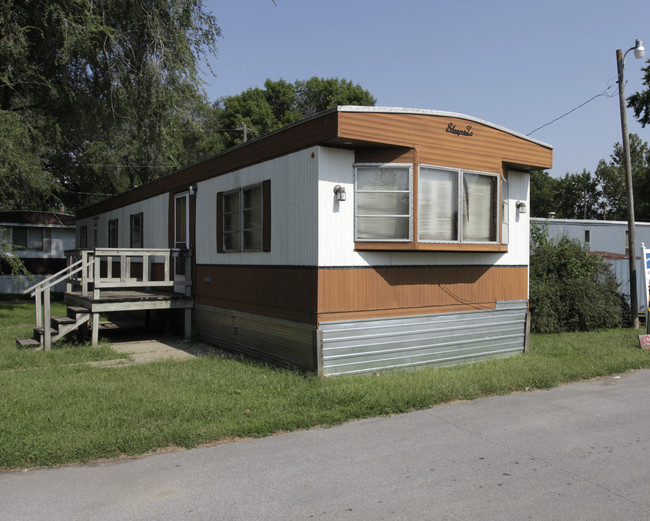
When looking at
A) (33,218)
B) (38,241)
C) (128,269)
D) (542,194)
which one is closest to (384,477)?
(128,269)

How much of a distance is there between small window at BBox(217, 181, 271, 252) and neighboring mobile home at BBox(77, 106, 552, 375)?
31 mm

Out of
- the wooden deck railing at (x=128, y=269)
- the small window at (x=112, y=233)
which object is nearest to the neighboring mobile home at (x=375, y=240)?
the wooden deck railing at (x=128, y=269)

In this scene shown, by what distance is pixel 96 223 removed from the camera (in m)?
17.6

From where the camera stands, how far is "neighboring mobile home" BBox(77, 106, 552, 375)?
748 centimetres

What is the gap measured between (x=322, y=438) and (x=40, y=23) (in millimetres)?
12305

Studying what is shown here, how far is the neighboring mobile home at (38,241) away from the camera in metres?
23.2

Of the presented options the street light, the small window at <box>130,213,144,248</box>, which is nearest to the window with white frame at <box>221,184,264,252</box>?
the small window at <box>130,213,144,248</box>

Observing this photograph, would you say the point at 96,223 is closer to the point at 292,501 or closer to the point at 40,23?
the point at 40,23

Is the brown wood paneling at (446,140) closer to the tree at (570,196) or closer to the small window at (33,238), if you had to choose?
the small window at (33,238)

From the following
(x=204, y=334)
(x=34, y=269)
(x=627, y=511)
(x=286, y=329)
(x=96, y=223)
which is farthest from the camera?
(x=34, y=269)

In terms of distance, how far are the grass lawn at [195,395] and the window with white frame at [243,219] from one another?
1.94m

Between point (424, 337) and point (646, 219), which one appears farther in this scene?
point (646, 219)

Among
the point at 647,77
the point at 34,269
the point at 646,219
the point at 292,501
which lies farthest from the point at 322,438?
the point at 646,219

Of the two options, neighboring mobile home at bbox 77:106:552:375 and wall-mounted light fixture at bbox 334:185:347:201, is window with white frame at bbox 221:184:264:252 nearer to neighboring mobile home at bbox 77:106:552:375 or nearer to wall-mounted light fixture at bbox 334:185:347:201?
neighboring mobile home at bbox 77:106:552:375
